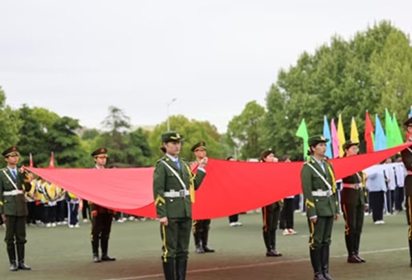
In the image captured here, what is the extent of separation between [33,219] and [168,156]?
17712 mm

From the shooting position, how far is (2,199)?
11.1m

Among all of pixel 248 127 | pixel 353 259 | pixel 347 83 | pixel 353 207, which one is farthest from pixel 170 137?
pixel 248 127

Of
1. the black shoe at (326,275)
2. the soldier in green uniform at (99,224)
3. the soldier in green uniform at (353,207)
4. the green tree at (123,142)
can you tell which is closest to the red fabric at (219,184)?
the soldier in green uniform at (353,207)

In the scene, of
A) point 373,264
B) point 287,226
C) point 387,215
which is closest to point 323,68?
point 387,215

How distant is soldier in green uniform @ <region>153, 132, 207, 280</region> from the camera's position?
26.7 ft

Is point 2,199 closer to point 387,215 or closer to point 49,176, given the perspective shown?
point 49,176

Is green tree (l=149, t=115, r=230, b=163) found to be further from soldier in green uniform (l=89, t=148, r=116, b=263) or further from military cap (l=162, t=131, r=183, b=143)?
military cap (l=162, t=131, r=183, b=143)

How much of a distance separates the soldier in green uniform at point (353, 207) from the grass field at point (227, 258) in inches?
11.1

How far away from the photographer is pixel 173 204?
8172mm

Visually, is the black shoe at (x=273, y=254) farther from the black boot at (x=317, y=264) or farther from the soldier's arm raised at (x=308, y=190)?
the soldier's arm raised at (x=308, y=190)

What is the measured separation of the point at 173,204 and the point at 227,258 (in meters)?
4.03

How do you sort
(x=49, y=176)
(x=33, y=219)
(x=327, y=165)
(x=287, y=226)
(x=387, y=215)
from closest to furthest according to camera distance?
1. (x=327, y=165)
2. (x=49, y=176)
3. (x=287, y=226)
4. (x=387, y=215)
5. (x=33, y=219)

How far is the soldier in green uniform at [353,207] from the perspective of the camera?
10633 millimetres


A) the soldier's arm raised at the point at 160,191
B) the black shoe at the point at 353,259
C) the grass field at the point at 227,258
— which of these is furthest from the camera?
the black shoe at the point at 353,259
